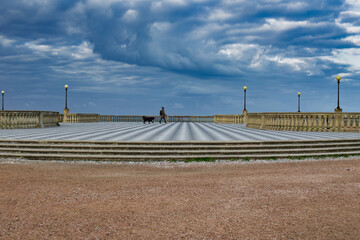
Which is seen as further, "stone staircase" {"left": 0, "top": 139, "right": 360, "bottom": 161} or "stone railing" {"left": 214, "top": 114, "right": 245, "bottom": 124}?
"stone railing" {"left": 214, "top": 114, "right": 245, "bottom": 124}

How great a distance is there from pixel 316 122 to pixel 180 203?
60.9ft

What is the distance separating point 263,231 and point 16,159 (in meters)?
11.0

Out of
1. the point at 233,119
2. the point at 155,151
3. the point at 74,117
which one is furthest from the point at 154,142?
the point at 74,117

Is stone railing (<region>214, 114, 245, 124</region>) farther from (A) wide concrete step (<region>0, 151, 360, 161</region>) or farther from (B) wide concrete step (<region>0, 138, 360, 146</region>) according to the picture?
(A) wide concrete step (<region>0, 151, 360, 161</region>)

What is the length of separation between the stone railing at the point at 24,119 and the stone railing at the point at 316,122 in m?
19.4

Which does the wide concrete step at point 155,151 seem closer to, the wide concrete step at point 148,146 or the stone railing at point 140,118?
the wide concrete step at point 148,146

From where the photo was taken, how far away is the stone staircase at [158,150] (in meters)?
12.8

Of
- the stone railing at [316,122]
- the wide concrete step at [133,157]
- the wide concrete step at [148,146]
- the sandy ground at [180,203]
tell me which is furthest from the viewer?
the stone railing at [316,122]

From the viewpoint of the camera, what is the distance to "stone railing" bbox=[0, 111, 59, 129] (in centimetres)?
2494

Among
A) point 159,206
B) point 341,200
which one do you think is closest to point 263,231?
point 159,206

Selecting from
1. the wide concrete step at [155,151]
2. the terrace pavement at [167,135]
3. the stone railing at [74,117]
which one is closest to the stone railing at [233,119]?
the terrace pavement at [167,135]

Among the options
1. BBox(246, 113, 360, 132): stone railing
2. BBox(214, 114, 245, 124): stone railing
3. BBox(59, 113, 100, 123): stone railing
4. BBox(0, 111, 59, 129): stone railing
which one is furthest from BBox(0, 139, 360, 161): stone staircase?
BBox(59, 113, 100, 123): stone railing

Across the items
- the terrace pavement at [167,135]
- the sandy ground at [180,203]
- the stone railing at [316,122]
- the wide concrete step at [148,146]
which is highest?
the stone railing at [316,122]

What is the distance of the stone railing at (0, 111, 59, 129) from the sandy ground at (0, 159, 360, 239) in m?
16.1
